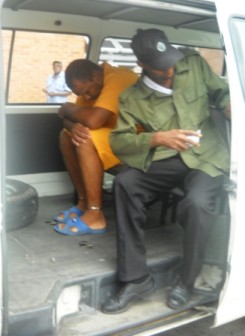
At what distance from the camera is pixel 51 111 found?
487cm

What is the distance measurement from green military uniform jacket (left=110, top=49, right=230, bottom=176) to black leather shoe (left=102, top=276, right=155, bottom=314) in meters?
0.72

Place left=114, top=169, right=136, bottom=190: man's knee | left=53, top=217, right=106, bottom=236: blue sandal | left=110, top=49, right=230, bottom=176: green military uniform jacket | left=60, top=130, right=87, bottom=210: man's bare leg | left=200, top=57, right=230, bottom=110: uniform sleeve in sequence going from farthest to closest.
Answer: left=60, top=130, right=87, bottom=210: man's bare leg, left=53, top=217, right=106, bottom=236: blue sandal, left=200, top=57, right=230, bottom=110: uniform sleeve, left=110, top=49, right=230, bottom=176: green military uniform jacket, left=114, top=169, right=136, bottom=190: man's knee

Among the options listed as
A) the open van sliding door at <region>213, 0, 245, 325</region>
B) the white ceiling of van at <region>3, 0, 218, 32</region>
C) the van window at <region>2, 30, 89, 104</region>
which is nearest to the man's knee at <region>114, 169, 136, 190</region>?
the open van sliding door at <region>213, 0, 245, 325</region>

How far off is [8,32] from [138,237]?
2.26m

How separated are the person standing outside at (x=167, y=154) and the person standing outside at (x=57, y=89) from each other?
164cm

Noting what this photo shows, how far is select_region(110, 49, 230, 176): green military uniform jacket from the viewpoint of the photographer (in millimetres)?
3263

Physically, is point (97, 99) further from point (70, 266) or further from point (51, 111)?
point (70, 266)

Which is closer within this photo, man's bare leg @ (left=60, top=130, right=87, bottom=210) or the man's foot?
the man's foot

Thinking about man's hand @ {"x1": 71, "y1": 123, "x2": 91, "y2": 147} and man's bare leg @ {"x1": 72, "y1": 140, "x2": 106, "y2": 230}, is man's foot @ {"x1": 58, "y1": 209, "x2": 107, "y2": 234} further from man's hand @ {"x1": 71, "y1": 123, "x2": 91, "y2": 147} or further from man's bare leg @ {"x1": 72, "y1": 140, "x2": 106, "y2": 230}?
man's hand @ {"x1": 71, "y1": 123, "x2": 91, "y2": 147}

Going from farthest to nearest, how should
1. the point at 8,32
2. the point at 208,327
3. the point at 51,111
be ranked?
the point at 51,111 < the point at 8,32 < the point at 208,327

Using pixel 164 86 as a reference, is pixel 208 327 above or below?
below

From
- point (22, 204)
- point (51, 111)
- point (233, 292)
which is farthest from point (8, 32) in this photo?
point (233, 292)

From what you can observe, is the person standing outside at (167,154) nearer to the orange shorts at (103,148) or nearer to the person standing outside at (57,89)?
the orange shorts at (103,148)

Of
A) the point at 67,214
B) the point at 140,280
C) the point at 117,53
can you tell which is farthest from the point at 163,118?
the point at 117,53
